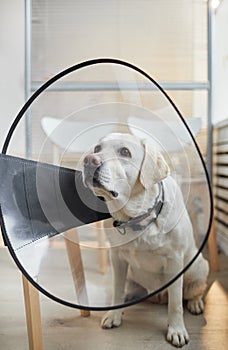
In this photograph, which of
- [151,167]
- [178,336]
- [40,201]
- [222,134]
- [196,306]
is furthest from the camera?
[222,134]

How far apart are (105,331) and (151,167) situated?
0.49 m

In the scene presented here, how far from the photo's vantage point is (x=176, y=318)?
118cm

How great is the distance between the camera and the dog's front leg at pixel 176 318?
112 centimetres

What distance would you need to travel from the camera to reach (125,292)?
1.12 m

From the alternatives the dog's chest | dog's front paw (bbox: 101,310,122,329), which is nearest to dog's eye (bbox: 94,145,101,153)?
the dog's chest

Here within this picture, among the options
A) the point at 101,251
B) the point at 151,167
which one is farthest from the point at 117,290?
the point at 151,167

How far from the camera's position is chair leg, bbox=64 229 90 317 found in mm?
1015

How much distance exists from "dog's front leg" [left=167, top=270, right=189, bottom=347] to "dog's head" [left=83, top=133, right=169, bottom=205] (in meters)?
0.35

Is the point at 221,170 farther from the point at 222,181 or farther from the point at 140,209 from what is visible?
the point at 140,209

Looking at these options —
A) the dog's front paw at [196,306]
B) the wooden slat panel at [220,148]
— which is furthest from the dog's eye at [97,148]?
the wooden slat panel at [220,148]

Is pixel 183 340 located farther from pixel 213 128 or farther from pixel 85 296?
pixel 213 128

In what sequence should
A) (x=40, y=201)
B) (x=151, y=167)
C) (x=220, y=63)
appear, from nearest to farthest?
(x=40, y=201), (x=151, y=167), (x=220, y=63)

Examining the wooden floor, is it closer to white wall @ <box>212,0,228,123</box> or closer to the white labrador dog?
the white labrador dog

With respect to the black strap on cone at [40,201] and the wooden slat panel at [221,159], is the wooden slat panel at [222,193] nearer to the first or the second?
the wooden slat panel at [221,159]
